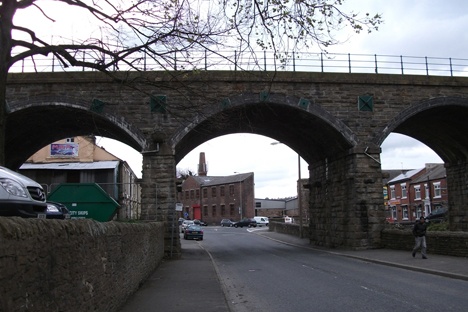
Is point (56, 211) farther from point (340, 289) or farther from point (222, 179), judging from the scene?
point (222, 179)

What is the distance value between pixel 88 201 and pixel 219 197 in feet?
238

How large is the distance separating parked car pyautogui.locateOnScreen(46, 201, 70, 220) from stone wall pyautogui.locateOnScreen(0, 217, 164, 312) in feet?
7.80

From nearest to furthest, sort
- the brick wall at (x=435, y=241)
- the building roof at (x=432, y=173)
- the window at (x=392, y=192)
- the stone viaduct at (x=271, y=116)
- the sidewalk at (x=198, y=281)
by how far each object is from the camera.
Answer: the sidewalk at (x=198, y=281)
the brick wall at (x=435, y=241)
the stone viaduct at (x=271, y=116)
the building roof at (x=432, y=173)
the window at (x=392, y=192)

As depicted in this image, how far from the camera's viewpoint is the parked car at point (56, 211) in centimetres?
945

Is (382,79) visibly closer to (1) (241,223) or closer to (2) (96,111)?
(2) (96,111)

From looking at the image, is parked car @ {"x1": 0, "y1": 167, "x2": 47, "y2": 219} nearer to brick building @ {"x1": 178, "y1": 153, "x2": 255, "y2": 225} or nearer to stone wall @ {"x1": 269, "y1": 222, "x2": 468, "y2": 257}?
stone wall @ {"x1": 269, "y1": 222, "x2": 468, "y2": 257}

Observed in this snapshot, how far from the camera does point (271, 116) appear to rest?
23.9 meters

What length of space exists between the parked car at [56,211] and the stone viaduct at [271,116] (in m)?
8.83

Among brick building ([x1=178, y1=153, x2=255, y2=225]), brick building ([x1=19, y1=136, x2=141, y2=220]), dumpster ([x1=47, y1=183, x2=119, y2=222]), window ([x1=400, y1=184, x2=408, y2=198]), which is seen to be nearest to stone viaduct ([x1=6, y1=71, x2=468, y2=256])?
brick building ([x1=19, y1=136, x2=141, y2=220])

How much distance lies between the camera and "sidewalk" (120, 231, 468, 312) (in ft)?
28.2

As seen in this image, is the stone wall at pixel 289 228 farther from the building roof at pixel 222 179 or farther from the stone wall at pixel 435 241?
the building roof at pixel 222 179

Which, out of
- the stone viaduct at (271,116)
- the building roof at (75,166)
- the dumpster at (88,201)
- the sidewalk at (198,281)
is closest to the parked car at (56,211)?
the dumpster at (88,201)

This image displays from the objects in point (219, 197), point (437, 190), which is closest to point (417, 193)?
point (437, 190)

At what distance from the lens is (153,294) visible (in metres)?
9.84
